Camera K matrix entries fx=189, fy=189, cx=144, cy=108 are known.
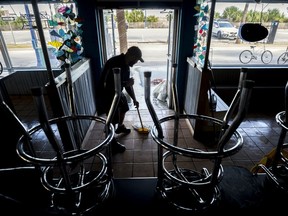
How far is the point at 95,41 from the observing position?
3.66 meters

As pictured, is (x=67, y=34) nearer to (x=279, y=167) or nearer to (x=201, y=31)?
(x=201, y=31)

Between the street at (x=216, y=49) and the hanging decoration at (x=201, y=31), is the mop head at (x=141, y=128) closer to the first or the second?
the hanging decoration at (x=201, y=31)

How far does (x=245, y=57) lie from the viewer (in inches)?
199

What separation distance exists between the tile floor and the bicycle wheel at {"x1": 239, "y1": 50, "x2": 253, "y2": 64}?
1.65 metres

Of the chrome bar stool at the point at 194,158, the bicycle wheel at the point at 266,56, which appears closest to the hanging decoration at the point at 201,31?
the chrome bar stool at the point at 194,158

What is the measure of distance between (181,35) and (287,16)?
2.80 meters

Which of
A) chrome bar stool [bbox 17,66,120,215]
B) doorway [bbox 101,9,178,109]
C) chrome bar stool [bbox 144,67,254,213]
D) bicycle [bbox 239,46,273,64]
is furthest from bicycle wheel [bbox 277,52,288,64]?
chrome bar stool [bbox 17,66,120,215]

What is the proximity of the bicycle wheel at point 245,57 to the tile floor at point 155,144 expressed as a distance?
165cm

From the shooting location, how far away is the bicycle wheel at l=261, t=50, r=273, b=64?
4.99 meters

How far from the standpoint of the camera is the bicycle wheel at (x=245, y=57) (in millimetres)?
5012

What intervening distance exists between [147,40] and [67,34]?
28.3ft

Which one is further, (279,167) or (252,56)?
(252,56)

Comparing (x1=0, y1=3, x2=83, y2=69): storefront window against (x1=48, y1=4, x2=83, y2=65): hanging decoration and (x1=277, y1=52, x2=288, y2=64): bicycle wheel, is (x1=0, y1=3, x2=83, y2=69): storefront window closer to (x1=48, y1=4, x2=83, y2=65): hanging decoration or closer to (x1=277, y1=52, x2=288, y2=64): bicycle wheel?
(x1=48, y1=4, x2=83, y2=65): hanging decoration

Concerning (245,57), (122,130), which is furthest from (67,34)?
(245,57)
